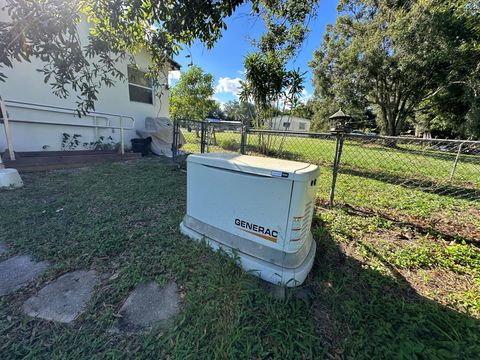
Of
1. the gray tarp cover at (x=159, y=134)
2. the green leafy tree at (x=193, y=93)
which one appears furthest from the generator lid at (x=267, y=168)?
the green leafy tree at (x=193, y=93)

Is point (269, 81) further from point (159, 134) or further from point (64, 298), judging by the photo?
point (64, 298)

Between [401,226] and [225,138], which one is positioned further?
[225,138]

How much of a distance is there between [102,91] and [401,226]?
6969 millimetres

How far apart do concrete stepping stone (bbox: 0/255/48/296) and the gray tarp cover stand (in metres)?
4.90

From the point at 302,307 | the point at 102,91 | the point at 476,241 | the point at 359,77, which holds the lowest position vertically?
the point at 302,307

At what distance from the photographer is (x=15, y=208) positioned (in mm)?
2418

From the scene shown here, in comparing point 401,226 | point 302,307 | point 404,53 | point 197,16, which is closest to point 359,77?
point 404,53

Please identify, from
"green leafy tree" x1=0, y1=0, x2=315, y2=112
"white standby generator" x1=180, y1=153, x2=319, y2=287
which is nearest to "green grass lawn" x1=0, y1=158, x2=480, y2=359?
"white standby generator" x1=180, y1=153, x2=319, y2=287

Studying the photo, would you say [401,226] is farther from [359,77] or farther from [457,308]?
[359,77]

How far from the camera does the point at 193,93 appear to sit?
15094 mm

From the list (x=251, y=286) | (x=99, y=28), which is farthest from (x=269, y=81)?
(x=251, y=286)

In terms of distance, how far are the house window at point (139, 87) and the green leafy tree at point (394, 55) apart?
11.9 m

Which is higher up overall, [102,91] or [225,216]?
[102,91]

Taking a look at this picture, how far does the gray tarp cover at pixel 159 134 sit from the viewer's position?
6254 mm
